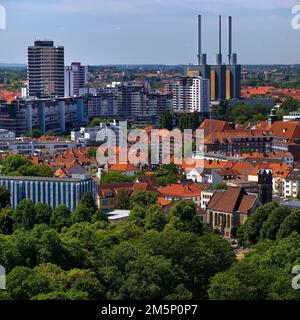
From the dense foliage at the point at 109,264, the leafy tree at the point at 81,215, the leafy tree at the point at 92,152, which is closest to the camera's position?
the dense foliage at the point at 109,264

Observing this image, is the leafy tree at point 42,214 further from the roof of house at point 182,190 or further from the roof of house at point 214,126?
the roof of house at point 214,126

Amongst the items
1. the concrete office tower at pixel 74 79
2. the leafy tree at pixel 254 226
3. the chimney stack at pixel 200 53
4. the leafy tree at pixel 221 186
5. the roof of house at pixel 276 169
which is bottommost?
the leafy tree at pixel 254 226

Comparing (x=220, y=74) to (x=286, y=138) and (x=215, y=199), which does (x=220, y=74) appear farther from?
(x=215, y=199)

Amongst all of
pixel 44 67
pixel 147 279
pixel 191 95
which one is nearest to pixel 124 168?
pixel 147 279

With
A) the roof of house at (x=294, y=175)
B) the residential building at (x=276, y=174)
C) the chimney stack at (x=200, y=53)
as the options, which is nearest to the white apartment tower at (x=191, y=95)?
the chimney stack at (x=200, y=53)

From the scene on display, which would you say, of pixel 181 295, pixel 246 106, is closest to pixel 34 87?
pixel 246 106
